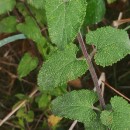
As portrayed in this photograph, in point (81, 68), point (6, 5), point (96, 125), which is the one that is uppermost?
point (6, 5)

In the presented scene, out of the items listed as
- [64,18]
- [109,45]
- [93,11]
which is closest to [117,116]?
[109,45]

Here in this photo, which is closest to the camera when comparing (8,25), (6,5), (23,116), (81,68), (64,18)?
(64,18)

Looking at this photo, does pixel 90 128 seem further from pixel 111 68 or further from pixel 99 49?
pixel 111 68

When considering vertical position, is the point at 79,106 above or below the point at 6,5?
below

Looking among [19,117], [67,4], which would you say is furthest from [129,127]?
[19,117]

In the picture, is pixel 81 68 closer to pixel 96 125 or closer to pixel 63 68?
pixel 63 68

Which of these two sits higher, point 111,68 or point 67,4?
point 67,4
